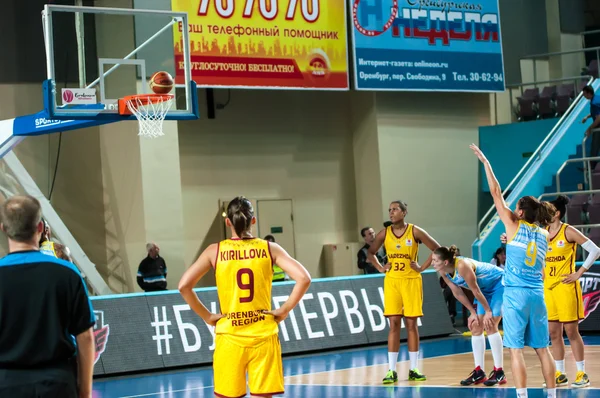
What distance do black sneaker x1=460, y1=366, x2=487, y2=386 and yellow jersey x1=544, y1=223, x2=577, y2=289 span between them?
124 cm

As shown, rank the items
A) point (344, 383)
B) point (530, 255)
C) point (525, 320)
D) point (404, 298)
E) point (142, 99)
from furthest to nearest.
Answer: point (142, 99) → point (404, 298) → point (344, 383) → point (530, 255) → point (525, 320)

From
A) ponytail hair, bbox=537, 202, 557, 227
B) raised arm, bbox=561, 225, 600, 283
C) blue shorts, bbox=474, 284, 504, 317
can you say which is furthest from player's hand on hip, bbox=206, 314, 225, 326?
raised arm, bbox=561, 225, 600, 283

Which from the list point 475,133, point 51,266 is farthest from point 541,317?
point 475,133

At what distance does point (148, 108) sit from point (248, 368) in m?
6.42

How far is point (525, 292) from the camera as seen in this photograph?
8.84 meters

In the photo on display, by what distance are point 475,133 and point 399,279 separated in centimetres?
1166

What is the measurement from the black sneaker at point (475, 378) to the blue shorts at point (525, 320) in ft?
8.64

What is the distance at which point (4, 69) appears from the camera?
61.8 ft

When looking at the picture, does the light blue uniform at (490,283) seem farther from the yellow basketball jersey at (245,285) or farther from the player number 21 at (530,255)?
the yellow basketball jersey at (245,285)

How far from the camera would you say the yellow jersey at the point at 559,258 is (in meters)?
11.3

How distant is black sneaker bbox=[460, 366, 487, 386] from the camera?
37.4 feet

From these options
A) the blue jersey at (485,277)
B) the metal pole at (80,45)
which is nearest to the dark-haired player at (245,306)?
the blue jersey at (485,277)

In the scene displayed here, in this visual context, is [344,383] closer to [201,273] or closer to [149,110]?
[149,110]

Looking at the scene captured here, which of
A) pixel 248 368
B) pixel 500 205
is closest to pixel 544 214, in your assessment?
pixel 500 205
